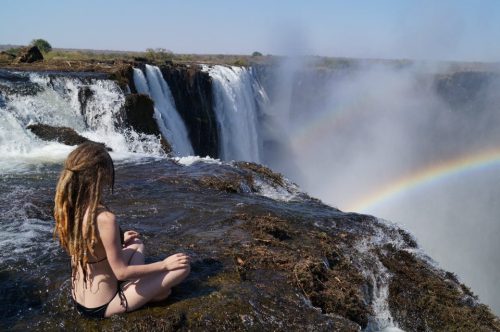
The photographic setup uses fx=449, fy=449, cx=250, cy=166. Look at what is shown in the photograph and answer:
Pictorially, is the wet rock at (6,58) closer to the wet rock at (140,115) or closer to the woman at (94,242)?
the wet rock at (140,115)

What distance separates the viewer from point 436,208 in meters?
46.4

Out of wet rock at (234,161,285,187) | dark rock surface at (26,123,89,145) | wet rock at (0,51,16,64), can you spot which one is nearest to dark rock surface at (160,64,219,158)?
wet rock at (0,51,16,64)

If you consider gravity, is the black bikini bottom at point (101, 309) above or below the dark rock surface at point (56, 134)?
below

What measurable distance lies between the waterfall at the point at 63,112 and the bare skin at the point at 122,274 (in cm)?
773

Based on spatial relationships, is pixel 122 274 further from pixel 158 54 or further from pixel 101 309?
pixel 158 54

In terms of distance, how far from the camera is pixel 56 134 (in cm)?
1184

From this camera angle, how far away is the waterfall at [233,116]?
2447 cm

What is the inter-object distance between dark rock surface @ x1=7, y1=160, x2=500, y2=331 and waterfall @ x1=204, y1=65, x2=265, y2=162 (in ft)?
51.6

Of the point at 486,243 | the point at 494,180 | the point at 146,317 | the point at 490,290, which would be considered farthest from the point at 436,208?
the point at 146,317

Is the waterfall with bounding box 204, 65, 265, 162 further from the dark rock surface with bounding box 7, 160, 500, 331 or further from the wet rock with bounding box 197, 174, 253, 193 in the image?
the dark rock surface with bounding box 7, 160, 500, 331

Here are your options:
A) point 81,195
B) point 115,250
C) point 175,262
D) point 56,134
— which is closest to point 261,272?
point 175,262

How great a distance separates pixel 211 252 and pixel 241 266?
1.92 feet

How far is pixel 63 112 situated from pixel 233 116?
506 inches

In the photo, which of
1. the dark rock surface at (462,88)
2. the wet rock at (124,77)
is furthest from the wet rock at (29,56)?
the dark rock surface at (462,88)
